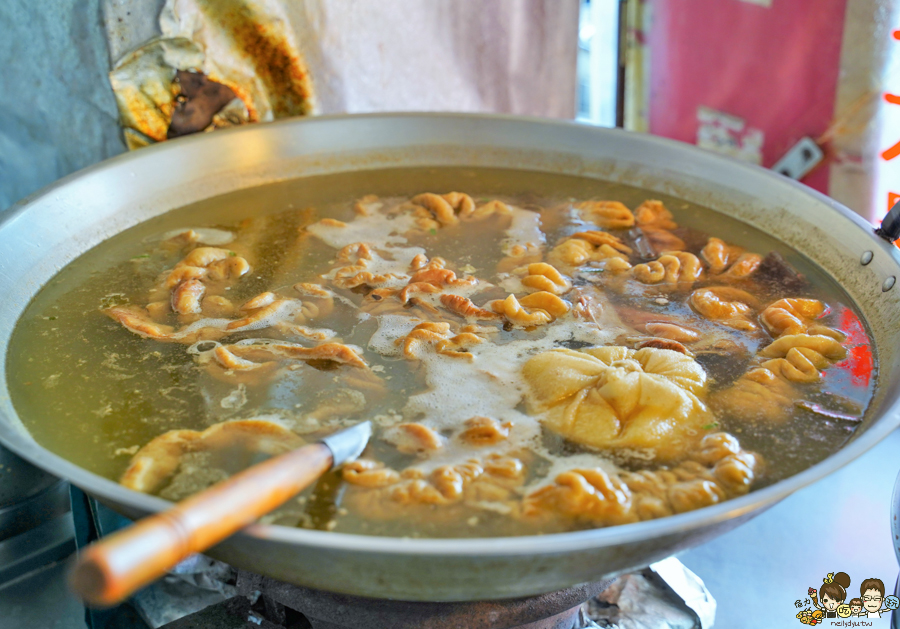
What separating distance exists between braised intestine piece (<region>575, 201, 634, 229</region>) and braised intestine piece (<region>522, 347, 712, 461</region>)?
0.89m

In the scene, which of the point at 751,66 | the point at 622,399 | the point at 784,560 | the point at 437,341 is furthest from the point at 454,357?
the point at 751,66

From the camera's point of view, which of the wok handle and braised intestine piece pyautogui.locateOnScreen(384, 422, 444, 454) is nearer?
the wok handle

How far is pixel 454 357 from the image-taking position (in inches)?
73.4

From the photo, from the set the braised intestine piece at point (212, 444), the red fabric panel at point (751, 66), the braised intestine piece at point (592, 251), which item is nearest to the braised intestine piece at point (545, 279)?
the braised intestine piece at point (592, 251)

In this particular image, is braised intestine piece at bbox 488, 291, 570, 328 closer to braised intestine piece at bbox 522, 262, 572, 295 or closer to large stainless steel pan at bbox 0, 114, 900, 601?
braised intestine piece at bbox 522, 262, 572, 295

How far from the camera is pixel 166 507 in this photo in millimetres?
1089

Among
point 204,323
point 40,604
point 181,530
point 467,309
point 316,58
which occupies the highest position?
point 316,58

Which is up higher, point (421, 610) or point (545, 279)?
point (545, 279)

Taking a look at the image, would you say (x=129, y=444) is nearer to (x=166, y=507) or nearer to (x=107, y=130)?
(x=166, y=507)

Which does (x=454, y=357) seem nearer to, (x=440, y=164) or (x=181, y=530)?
(x=181, y=530)

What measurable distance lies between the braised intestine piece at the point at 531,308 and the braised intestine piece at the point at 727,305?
1.29 ft

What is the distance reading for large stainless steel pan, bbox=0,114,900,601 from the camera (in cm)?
109

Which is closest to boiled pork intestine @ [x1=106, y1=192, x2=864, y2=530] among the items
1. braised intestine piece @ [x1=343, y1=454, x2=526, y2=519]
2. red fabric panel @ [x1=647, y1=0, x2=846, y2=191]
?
braised intestine piece @ [x1=343, y1=454, x2=526, y2=519]

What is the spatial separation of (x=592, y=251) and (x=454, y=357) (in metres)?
0.82
